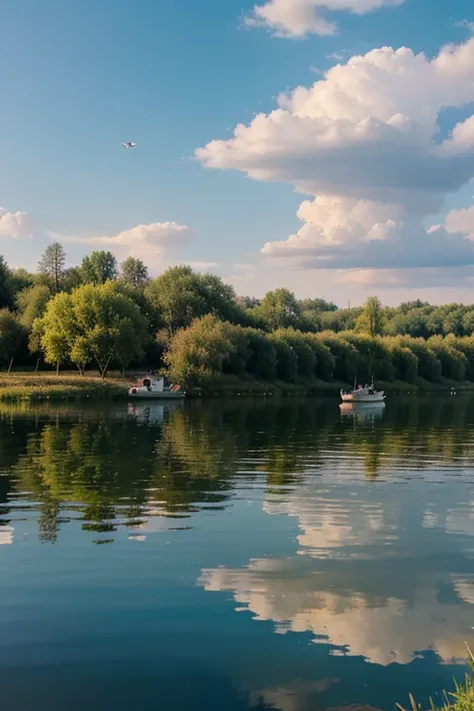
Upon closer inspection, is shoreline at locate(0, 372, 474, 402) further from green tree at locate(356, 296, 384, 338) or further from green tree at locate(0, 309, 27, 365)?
green tree at locate(356, 296, 384, 338)

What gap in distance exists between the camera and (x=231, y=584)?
55.2ft

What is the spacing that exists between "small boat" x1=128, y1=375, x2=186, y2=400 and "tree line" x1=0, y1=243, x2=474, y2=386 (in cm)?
822

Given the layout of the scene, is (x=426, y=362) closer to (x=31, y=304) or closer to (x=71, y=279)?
(x=71, y=279)

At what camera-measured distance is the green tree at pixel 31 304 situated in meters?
128

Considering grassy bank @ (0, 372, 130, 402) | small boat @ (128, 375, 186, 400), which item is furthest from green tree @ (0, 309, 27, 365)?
small boat @ (128, 375, 186, 400)

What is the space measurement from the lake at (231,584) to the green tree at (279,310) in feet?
458

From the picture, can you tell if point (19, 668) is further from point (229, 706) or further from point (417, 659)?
point (417, 659)

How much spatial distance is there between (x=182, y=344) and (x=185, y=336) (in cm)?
210

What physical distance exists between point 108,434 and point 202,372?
62.6 m

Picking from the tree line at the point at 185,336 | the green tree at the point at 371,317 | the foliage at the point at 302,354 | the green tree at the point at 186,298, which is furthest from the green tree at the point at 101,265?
the green tree at the point at 371,317

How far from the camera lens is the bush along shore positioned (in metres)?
112

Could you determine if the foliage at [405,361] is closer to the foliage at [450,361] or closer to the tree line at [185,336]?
the tree line at [185,336]

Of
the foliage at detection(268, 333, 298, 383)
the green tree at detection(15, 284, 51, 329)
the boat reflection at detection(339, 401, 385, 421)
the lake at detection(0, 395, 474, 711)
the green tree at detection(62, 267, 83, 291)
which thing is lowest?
the boat reflection at detection(339, 401, 385, 421)

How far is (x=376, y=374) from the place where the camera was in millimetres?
154625
